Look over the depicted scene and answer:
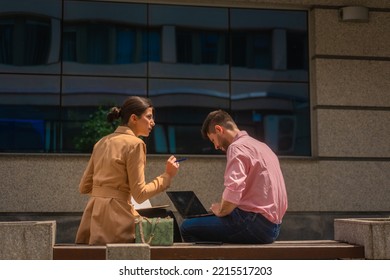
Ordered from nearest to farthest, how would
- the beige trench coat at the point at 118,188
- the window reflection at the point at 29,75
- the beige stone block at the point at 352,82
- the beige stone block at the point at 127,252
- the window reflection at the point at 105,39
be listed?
the beige stone block at the point at 127,252 → the beige trench coat at the point at 118,188 → the window reflection at the point at 29,75 → the window reflection at the point at 105,39 → the beige stone block at the point at 352,82

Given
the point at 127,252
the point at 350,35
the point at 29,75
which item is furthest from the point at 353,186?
the point at 127,252

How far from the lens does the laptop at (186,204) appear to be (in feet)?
17.1

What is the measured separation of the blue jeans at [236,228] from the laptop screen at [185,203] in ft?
0.70

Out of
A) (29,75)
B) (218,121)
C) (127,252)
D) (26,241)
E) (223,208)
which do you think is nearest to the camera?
(127,252)

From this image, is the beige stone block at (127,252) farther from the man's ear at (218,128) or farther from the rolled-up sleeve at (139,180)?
the man's ear at (218,128)

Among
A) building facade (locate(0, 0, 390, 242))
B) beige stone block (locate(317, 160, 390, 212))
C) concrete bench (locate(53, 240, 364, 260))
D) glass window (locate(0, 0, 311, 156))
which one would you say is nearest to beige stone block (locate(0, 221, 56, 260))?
concrete bench (locate(53, 240, 364, 260))

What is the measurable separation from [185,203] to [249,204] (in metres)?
0.68

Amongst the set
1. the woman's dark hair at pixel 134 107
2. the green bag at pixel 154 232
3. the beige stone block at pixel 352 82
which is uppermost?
the beige stone block at pixel 352 82

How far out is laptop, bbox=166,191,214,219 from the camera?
5.23 m

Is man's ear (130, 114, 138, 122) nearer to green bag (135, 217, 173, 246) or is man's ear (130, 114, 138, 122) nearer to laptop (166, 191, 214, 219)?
laptop (166, 191, 214, 219)

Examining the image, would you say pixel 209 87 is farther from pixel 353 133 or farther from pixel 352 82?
pixel 353 133

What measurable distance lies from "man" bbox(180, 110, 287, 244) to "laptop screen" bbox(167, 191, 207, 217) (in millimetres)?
229

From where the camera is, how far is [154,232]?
15.6 ft

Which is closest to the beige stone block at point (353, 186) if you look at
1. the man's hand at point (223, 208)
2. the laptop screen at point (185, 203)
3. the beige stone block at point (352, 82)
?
the beige stone block at point (352, 82)
